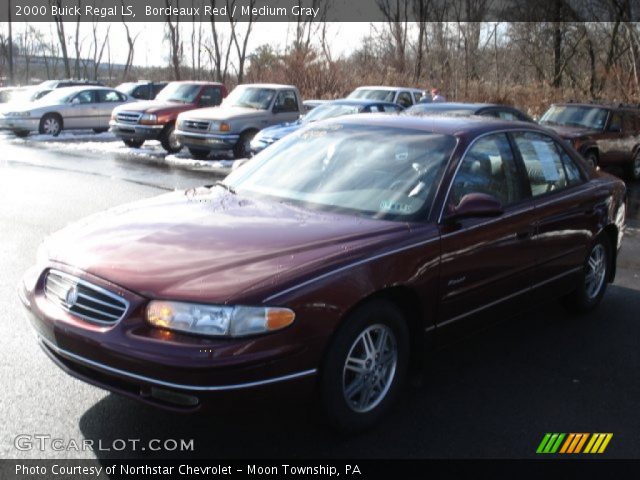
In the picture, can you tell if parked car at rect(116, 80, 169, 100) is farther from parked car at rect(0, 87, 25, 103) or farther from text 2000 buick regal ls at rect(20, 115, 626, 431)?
text 2000 buick regal ls at rect(20, 115, 626, 431)

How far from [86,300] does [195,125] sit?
42.7 ft

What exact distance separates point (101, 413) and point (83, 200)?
7.20m

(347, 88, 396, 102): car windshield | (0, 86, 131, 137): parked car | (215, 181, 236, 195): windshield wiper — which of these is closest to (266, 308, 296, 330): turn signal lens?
(215, 181, 236, 195): windshield wiper

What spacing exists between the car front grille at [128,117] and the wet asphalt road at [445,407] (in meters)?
12.3

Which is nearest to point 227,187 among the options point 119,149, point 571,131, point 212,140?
point 571,131

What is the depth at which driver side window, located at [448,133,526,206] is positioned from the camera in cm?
422

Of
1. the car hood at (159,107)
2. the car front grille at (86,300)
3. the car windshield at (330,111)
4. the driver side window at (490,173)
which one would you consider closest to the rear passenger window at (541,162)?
the driver side window at (490,173)

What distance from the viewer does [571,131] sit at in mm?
13148

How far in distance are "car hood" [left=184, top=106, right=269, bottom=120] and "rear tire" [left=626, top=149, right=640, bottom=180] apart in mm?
8027

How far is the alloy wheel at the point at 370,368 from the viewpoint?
137 inches

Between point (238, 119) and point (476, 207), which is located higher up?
point (238, 119)

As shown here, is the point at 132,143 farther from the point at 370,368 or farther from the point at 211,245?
the point at 370,368

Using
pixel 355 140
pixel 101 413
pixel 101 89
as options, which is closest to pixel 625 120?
pixel 355 140

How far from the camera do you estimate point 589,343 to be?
16.5 feet
